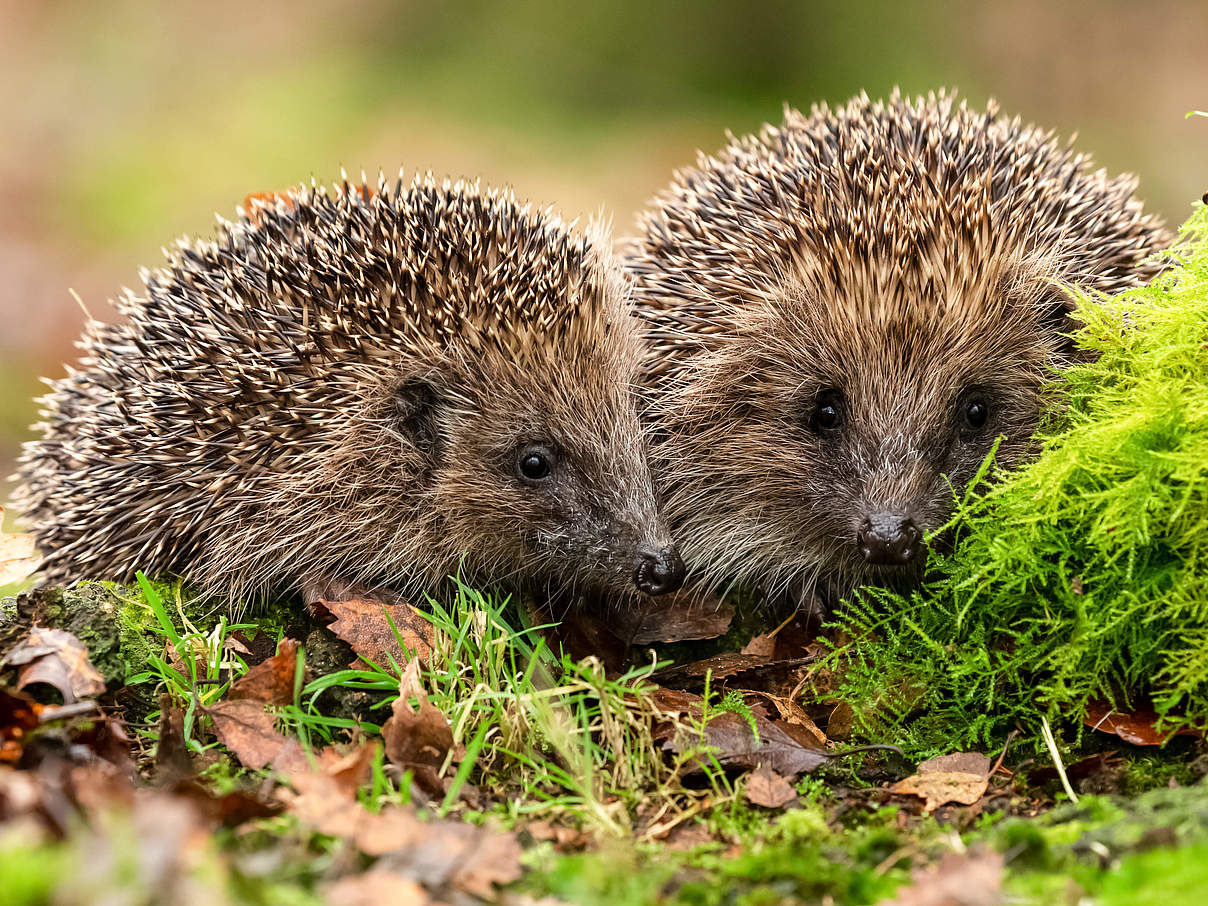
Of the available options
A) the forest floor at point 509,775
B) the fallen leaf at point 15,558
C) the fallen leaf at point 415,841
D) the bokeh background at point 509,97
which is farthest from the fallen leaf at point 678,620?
the bokeh background at point 509,97

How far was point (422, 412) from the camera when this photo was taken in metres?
4.42

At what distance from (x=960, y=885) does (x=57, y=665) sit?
2.46 metres

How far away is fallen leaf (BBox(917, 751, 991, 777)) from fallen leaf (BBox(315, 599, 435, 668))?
156 cm

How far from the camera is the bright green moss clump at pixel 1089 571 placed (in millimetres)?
3248

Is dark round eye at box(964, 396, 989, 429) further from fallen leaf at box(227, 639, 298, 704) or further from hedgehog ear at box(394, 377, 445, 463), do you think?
fallen leaf at box(227, 639, 298, 704)

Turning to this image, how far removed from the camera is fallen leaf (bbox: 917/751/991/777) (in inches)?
132

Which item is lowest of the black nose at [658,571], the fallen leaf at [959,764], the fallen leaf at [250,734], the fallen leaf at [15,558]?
the fallen leaf at [959,764]

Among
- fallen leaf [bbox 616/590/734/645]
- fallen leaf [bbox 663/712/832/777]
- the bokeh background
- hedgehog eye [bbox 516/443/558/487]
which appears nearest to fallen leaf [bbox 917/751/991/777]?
fallen leaf [bbox 663/712/832/777]

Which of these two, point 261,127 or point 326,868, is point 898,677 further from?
point 261,127

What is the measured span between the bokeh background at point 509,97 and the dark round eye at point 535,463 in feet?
29.0

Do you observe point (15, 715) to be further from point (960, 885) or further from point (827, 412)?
point (827, 412)

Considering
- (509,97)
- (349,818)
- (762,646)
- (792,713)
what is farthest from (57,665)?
(509,97)

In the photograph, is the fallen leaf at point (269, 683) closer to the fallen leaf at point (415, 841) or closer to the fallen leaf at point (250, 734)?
the fallen leaf at point (250, 734)

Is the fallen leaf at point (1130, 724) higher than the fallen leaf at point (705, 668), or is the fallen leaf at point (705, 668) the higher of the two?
the fallen leaf at point (705, 668)
